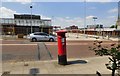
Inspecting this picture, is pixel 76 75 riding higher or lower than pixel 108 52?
lower

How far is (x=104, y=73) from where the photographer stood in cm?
823

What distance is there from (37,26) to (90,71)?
51.9m

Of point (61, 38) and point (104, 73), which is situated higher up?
point (61, 38)

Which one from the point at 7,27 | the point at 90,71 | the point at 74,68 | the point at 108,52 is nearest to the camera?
the point at 108,52

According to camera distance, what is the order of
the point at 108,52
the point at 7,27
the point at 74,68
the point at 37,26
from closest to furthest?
1. the point at 108,52
2. the point at 74,68
3. the point at 7,27
4. the point at 37,26

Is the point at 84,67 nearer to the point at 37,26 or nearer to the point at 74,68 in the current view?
the point at 74,68

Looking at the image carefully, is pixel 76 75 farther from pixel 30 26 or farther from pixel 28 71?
pixel 30 26

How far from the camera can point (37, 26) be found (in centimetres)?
5978

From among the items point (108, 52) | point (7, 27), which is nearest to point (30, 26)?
point (7, 27)

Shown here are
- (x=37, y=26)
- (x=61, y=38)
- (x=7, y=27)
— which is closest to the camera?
(x=61, y=38)

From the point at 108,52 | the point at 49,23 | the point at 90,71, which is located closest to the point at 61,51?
the point at 90,71

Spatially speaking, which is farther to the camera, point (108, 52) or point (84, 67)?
point (84, 67)

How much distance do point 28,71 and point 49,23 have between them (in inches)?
2113

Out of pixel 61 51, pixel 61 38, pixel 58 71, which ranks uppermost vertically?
pixel 61 38
